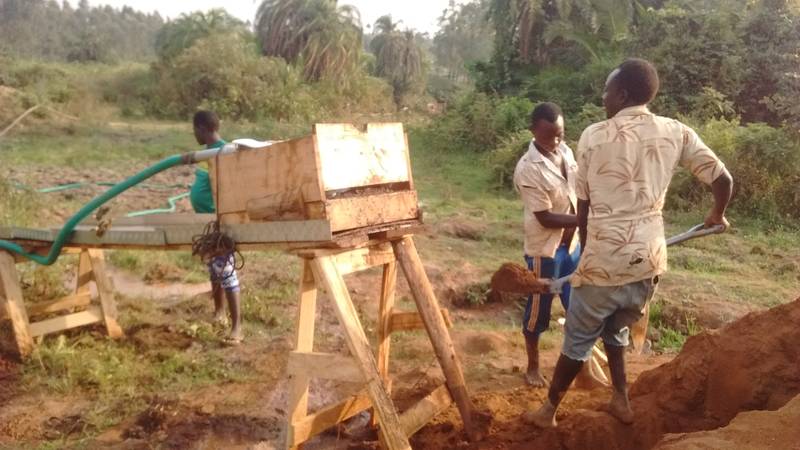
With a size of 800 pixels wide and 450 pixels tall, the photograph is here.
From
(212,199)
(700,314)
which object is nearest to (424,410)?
(212,199)

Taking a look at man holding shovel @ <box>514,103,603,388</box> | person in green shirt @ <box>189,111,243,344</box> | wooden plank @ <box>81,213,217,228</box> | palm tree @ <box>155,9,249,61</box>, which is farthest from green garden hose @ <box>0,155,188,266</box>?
palm tree @ <box>155,9,249,61</box>

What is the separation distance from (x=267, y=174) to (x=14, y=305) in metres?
2.66

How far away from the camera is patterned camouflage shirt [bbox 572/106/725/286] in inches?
107

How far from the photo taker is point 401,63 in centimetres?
3338

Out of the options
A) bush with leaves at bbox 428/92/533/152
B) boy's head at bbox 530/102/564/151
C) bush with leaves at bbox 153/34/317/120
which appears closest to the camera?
boy's head at bbox 530/102/564/151

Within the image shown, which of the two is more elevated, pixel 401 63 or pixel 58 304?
→ pixel 401 63

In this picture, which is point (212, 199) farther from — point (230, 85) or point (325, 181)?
point (230, 85)

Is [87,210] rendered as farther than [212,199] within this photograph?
No

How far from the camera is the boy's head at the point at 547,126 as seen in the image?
3674mm

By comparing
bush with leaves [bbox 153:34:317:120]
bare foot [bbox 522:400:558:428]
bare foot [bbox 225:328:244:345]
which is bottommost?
bare foot [bbox 225:328:244:345]

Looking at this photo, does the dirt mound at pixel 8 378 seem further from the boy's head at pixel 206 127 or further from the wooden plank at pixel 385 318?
the wooden plank at pixel 385 318

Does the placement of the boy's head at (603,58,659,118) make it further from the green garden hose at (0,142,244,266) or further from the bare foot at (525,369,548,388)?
the bare foot at (525,369,548,388)

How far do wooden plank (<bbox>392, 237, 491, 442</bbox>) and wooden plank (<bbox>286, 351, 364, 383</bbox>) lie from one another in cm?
50

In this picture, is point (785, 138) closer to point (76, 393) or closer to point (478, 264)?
point (478, 264)
